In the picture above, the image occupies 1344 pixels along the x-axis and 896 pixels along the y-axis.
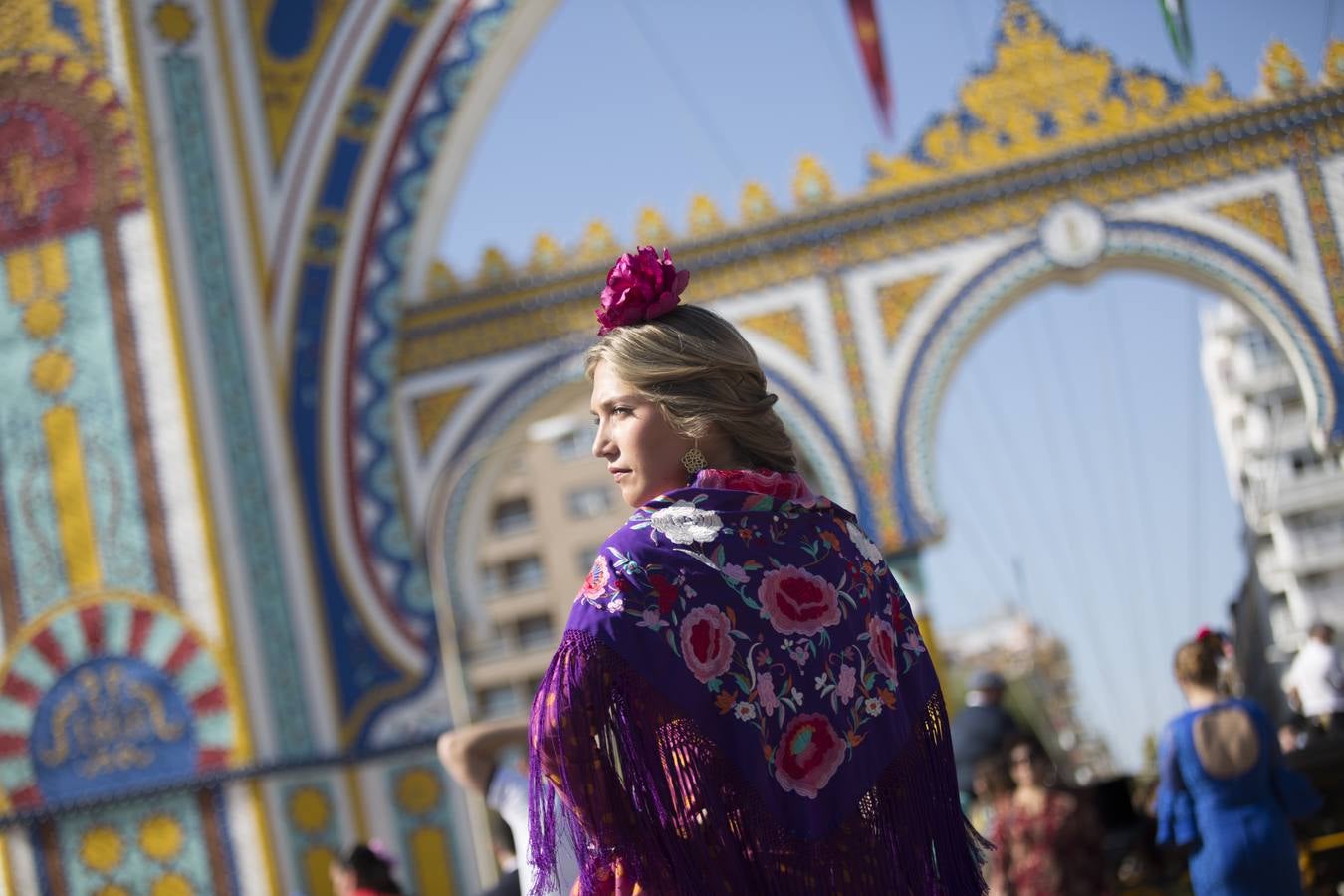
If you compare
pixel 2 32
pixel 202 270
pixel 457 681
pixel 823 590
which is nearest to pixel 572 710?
pixel 823 590

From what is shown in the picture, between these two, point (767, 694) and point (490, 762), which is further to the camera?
point (490, 762)

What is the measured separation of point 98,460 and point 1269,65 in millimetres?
6506

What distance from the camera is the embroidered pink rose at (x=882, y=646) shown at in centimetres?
204

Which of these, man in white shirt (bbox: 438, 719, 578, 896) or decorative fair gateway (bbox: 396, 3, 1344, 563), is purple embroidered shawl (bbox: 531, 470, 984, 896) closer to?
man in white shirt (bbox: 438, 719, 578, 896)

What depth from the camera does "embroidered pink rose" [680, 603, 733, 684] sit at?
189 cm

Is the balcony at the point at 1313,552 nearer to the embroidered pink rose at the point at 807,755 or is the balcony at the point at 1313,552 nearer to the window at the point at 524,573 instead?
the window at the point at 524,573

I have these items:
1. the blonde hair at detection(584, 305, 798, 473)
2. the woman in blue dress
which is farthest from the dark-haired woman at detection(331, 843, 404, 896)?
the blonde hair at detection(584, 305, 798, 473)

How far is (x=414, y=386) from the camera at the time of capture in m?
10.0

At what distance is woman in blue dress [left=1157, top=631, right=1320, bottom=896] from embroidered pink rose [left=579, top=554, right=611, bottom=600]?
2.70 meters

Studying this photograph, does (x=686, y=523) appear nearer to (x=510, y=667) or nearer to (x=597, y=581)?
(x=597, y=581)

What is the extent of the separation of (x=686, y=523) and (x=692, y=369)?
174 millimetres

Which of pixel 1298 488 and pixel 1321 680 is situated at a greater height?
pixel 1298 488

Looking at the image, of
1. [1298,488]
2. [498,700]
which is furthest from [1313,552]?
[498,700]

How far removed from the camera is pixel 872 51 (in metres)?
9.93
